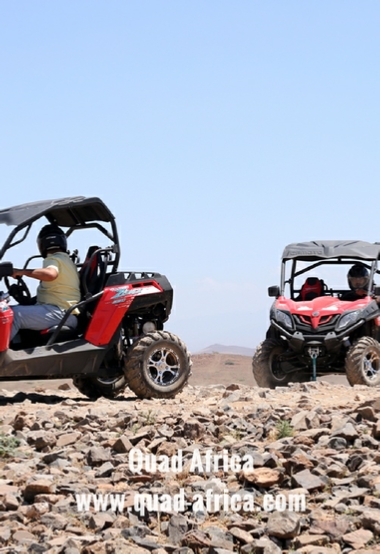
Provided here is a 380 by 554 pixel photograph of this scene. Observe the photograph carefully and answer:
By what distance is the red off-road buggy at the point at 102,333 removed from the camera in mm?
10469

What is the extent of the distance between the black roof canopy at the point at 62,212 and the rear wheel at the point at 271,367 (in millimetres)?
4056

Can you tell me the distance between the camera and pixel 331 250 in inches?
587

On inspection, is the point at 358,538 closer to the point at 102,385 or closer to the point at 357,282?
the point at 102,385

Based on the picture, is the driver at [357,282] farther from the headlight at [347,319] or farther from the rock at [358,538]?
the rock at [358,538]

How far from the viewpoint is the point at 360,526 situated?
5688mm

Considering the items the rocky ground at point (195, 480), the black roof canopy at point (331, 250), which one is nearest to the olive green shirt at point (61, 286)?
the rocky ground at point (195, 480)

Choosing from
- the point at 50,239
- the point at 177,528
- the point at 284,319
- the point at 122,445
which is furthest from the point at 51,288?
the point at 177,528

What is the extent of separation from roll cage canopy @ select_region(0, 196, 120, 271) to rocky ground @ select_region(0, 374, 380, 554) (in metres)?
2.24

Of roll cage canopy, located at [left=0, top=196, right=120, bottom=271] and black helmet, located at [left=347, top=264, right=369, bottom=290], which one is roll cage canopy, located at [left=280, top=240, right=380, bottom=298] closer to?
black helmet, located at [left=347, top=264, right=369, bottom=290]

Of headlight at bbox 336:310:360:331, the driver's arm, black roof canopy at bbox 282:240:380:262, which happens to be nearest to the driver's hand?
black roof canopy at bbox 282:240:380:262

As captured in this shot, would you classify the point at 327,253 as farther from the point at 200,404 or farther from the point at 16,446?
the point at 16,446

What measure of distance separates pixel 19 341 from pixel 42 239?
1195mm

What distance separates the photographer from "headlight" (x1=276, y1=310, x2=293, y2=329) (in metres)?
13.9

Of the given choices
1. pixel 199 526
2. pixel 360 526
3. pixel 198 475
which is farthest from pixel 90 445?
pixel 360 526
